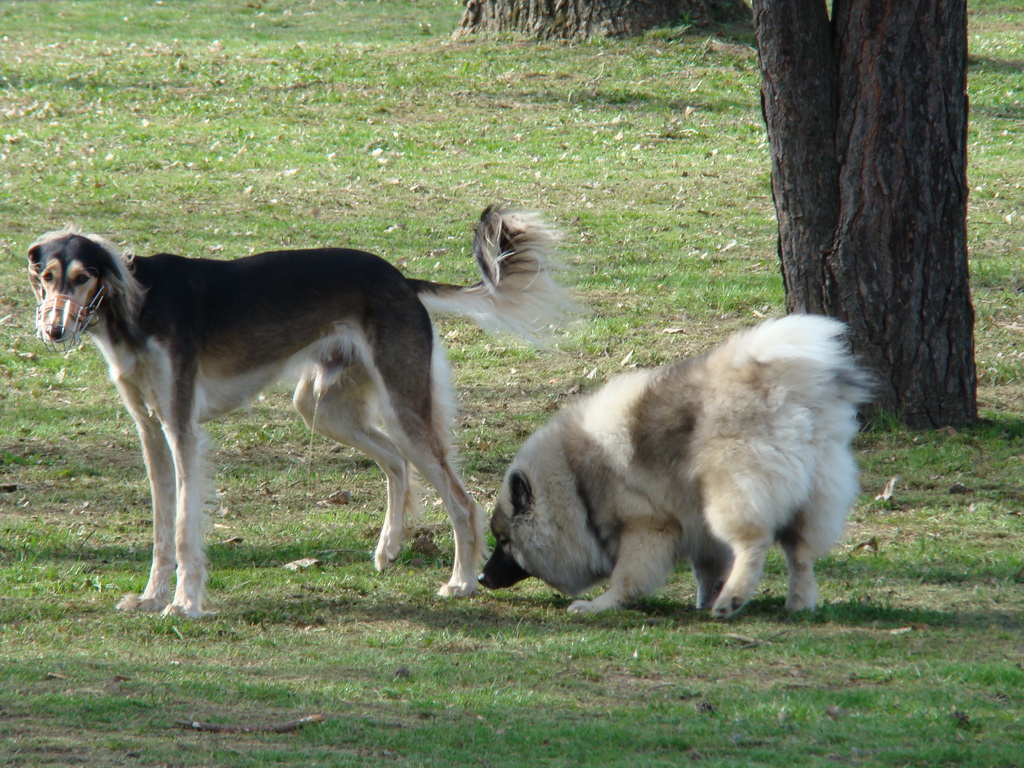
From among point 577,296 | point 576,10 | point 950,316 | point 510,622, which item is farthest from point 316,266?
point 576,10

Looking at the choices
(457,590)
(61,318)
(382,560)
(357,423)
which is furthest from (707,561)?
(61,318)

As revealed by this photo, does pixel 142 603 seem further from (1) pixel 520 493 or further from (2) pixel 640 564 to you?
(2) pixel 640 564

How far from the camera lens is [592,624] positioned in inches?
226

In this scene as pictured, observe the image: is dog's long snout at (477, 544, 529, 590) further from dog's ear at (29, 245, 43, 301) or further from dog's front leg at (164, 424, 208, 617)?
dog's ear at (29, 245, 43, 301)

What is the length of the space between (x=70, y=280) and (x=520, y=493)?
242 centimetres

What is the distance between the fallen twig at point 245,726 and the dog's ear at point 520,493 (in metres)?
2.24

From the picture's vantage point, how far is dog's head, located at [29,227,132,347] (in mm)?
5582

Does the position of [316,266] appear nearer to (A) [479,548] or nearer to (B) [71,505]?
(A) [479,548]

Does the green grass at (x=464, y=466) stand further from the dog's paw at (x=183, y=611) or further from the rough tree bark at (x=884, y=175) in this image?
the rough tree bark at (x=884, y=175)

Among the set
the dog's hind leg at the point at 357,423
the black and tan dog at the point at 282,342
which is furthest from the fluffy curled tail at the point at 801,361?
the dog's hind leg at the point at 357,423

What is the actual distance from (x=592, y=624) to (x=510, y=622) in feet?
1.39

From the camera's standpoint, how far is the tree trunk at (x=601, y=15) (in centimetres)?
1919

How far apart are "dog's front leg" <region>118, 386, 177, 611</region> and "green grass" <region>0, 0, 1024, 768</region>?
21 centimetres

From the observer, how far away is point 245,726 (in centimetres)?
427
